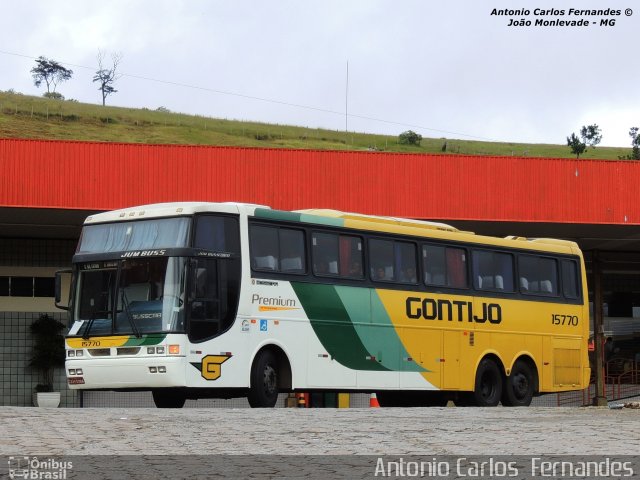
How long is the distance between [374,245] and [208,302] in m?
4.12

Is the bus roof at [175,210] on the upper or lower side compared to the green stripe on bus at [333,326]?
upper

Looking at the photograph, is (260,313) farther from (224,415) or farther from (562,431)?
(562,431)

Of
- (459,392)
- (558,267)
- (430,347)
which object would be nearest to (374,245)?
(430,347)

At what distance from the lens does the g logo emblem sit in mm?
18406

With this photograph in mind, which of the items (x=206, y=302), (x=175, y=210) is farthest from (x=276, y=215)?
(x=206, y=302)

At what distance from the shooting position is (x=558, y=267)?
1012 inches

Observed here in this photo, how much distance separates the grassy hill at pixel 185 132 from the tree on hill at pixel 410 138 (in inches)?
29.9

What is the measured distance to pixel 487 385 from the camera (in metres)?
23.8

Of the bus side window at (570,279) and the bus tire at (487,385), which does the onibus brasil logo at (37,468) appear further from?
the bus side window at (570,279)

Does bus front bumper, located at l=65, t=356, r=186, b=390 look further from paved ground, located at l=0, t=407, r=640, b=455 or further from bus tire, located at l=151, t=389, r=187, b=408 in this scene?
A: paved ground, located at l=0, t=407, r=640, b=455

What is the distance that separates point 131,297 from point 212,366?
1625 mm

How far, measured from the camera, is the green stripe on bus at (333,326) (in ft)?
66.1

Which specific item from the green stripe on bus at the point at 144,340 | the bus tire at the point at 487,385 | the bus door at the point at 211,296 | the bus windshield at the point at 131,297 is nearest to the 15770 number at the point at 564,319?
the bus tire at the point at 487,385

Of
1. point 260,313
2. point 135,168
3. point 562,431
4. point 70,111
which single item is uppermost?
point 70,111
